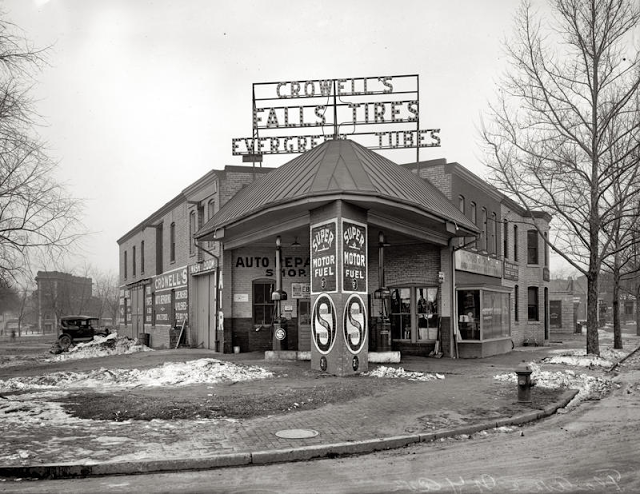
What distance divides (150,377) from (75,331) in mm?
21719

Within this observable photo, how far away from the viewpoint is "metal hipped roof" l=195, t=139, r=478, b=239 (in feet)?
52.5

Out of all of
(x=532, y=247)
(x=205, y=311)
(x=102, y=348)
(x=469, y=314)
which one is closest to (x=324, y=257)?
(x=469, y=314)

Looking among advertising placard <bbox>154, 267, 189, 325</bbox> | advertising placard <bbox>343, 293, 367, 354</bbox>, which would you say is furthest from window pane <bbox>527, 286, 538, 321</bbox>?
advertising placard <bbox>343, 293, 367, 354</bbox>

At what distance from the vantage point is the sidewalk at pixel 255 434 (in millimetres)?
7348

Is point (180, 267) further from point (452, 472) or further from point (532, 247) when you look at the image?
point (452, 472)

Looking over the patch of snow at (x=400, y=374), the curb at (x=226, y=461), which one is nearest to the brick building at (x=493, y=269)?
the patch of snow at (x=400, y=374)

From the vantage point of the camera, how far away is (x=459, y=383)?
1466cm

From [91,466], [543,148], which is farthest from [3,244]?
[543,148]

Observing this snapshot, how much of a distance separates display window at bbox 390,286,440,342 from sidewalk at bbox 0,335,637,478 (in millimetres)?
9424

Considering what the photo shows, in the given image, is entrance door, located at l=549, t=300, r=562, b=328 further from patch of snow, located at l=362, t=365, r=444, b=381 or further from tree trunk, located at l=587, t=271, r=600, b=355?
patch of snow, located at l=362, t=365, r=444, b=381

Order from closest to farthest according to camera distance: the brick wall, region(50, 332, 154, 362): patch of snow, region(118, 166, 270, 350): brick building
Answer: the brick wall < region(118, 166, 270, 350): brick building < region(50, 332, 154, 362): patch of snow

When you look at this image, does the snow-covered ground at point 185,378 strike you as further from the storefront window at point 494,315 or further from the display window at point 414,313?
the storefront window at point 494,315

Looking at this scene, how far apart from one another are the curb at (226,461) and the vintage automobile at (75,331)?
2874 cm

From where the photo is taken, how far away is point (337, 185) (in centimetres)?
1583
